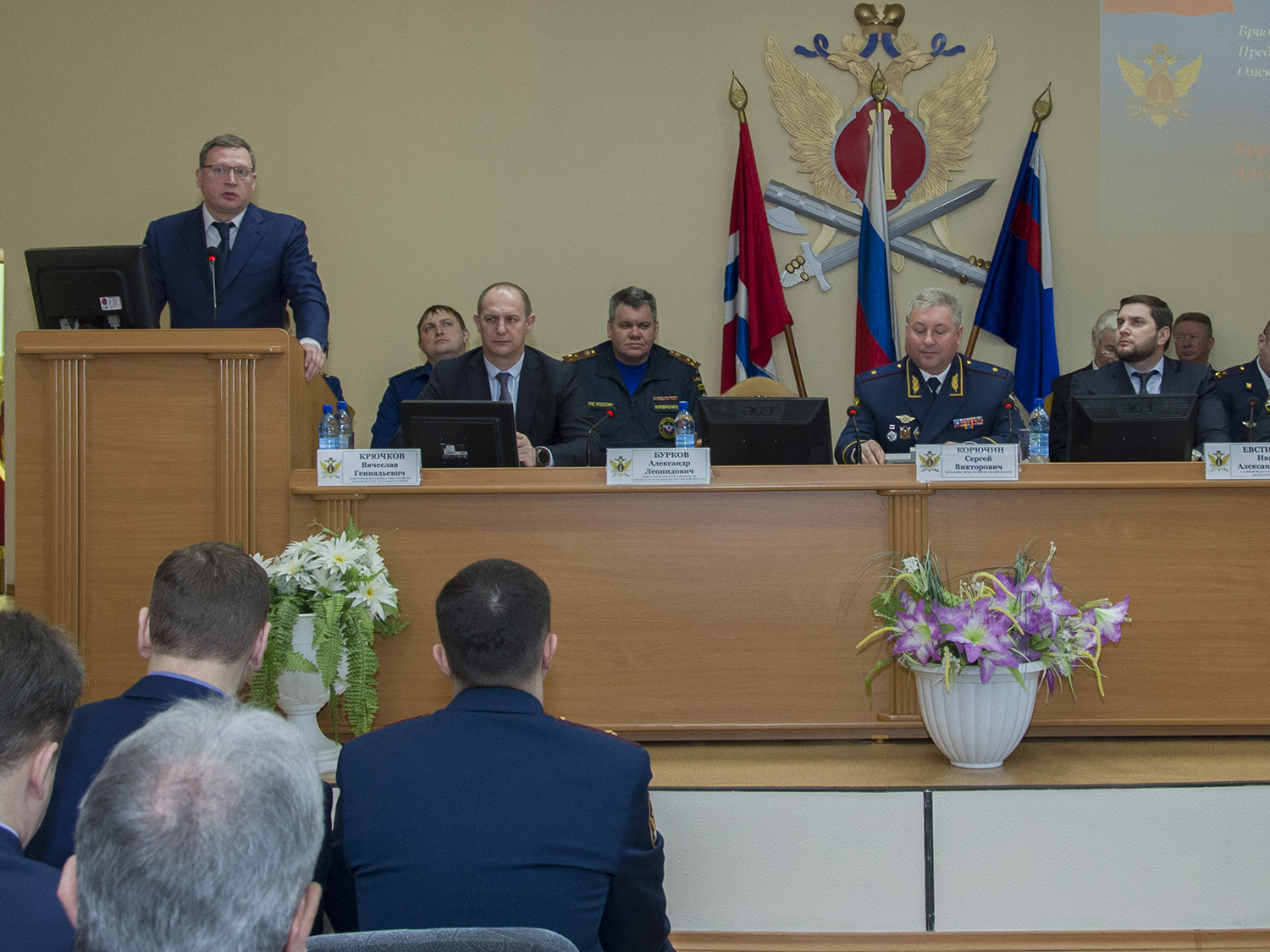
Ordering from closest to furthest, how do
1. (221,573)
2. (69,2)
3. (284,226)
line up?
(221,573), (284,226), (69,2)

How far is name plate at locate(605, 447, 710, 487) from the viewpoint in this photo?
261 centimetres

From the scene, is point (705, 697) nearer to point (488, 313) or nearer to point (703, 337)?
point (488, 313)

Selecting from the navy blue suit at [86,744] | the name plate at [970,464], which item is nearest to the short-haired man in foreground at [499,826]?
the navy blue suit at [86,744]

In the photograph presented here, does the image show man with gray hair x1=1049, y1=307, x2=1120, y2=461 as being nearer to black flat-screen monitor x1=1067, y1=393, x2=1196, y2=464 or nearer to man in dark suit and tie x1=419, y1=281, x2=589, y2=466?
black flat-screen monitor x1=1067, y1=393, x2=1196, y2=464

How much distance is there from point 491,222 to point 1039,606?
139 inches

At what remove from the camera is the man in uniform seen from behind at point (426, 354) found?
4.62 meters

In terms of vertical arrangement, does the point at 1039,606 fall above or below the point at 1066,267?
below

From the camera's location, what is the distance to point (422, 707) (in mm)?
2617

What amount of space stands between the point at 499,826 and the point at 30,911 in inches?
20.1

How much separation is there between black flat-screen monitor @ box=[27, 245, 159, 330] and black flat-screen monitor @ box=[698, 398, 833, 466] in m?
1.42

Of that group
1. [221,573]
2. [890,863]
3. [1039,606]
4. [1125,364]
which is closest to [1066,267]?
[1125,364]

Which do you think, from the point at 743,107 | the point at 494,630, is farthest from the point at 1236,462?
the point at 743,107

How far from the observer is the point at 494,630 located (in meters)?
1.51

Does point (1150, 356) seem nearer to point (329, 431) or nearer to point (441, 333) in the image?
point (441, 333)
